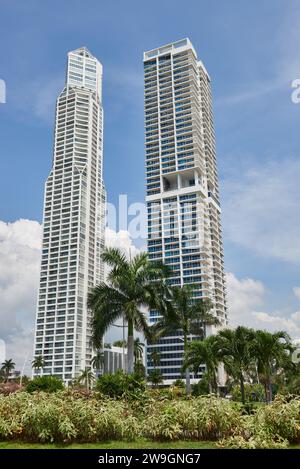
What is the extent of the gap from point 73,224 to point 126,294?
386 ft

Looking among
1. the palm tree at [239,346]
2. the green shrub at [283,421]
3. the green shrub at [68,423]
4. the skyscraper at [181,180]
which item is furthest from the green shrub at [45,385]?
the skyscraper at [181,180]

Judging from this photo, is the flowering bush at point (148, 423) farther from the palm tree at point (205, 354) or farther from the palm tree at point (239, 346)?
the palm tree at point (205, 354)

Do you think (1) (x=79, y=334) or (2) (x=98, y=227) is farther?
(2) (x=98, y=227)

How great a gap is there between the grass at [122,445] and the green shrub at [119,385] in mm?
6263

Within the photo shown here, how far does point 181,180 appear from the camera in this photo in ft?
390

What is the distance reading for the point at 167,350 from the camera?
104062 mm

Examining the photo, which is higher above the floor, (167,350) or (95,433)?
(167,350)

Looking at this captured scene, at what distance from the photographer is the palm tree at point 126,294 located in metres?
23.1

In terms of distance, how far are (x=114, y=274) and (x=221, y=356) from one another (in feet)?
50.8

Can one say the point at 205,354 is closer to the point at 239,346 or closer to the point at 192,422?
the point at 239,346
